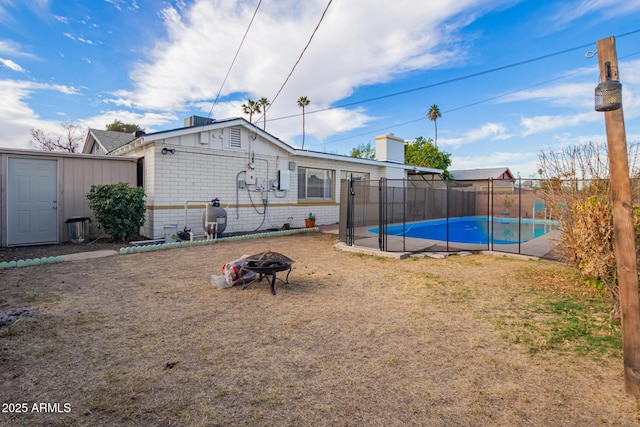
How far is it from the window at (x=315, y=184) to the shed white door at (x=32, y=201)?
7195 mm

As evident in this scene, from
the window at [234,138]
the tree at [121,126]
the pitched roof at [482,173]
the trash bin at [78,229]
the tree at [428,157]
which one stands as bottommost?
the trash bin at [78,229]

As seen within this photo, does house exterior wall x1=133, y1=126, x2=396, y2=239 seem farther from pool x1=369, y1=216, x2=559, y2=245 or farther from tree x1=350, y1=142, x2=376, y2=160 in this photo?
tree x1=350, y1=142, x2=376, y2=160

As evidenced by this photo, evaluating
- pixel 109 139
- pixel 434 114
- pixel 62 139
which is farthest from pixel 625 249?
pixel 434 114

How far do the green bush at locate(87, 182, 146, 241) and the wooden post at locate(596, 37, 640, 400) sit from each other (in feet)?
28.0

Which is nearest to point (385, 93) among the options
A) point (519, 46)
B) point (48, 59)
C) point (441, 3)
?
point (519, 46)

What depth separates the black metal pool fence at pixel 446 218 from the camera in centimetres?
726

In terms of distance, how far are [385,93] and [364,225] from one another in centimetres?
765

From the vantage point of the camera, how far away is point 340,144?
3356cm

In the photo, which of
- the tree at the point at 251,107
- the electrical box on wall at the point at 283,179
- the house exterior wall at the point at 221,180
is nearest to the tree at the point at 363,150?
the tree at the point at 251,107

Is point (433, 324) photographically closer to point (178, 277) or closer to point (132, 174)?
point (178, 277)

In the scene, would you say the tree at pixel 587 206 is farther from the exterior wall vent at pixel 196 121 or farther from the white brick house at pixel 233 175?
the exterior wall vent at pixel 196 121

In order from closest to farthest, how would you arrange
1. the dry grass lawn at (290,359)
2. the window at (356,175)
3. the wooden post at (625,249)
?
1. the dry grass lawn at (290,359)
2. the wooden post at (625,249)
3. the window at (356,175)

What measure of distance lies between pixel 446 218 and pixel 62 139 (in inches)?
887

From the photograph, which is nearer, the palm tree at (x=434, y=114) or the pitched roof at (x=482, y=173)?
the pitched roof at (x=482, y=173)
